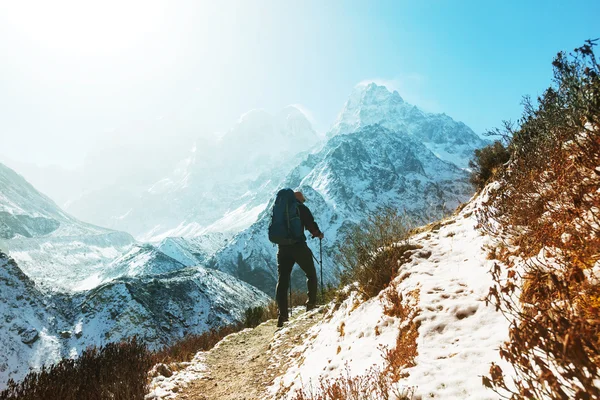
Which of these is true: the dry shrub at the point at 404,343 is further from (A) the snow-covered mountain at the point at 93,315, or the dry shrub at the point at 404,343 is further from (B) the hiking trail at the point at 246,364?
(A) the snow-covered mountain at the point at 93,315

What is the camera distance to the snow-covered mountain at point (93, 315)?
1515cm

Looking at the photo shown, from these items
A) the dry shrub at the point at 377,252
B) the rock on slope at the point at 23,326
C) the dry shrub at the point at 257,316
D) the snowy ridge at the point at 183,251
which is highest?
the snowy ridge at the point at 183,251

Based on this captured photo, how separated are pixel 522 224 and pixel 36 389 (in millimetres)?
7229

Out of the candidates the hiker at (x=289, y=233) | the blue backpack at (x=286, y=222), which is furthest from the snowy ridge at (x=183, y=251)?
the blue backpack at (x=286, y=222)

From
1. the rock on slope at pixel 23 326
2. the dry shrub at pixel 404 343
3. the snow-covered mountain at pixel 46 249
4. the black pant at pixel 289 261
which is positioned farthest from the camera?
the snow-covered mountain at pixel 46 249

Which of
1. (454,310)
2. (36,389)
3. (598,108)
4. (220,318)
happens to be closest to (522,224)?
(454,310)

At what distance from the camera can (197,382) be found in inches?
211

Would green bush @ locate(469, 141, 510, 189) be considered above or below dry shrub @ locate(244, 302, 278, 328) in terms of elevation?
above

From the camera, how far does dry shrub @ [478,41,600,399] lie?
1.42m

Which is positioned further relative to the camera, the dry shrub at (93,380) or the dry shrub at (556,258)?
the dry shrub at (93,380)

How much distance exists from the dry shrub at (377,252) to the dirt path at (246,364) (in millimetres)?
1627

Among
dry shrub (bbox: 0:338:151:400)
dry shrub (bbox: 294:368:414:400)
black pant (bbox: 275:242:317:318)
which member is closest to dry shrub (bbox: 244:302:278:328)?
black pant (bbox: 275:242:317:318)

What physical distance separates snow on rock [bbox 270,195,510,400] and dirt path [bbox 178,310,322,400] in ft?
1.23

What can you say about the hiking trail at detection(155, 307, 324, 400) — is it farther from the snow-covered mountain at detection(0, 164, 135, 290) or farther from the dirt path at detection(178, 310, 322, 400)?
the snow-covered mountain at detection(0, 164, 135, 290)
